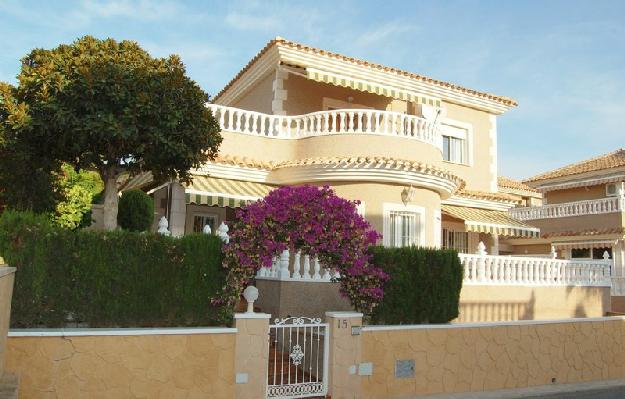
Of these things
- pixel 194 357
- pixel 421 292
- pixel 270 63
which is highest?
pixel 270 63

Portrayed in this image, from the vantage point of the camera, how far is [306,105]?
22109 millimetres

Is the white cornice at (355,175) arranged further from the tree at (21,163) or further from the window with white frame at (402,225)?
the tree at (21,163)

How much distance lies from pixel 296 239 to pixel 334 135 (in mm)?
Answer: 8435

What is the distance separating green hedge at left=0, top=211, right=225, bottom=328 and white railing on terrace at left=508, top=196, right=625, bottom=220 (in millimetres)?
31309

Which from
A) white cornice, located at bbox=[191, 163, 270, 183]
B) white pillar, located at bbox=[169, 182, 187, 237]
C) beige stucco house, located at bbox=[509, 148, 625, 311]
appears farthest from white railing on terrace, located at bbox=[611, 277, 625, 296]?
white pillar, located at bbox=[169, 182, 187, 237]

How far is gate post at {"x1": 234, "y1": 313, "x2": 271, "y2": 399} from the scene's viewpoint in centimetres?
1057

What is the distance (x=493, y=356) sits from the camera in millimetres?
13664

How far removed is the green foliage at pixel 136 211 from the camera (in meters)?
17.3

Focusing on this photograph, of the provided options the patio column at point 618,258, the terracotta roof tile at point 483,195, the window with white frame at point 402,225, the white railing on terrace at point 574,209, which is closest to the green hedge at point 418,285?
the window with white frame at point 402,225

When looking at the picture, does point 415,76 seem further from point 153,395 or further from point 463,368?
point 153,395

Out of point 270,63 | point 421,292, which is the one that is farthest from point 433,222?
point 270,63

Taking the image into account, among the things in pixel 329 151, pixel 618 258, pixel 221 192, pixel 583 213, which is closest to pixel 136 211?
pixel 221 192

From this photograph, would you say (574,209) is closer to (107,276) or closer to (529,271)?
(529,271)

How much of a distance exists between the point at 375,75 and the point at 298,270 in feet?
35.4
